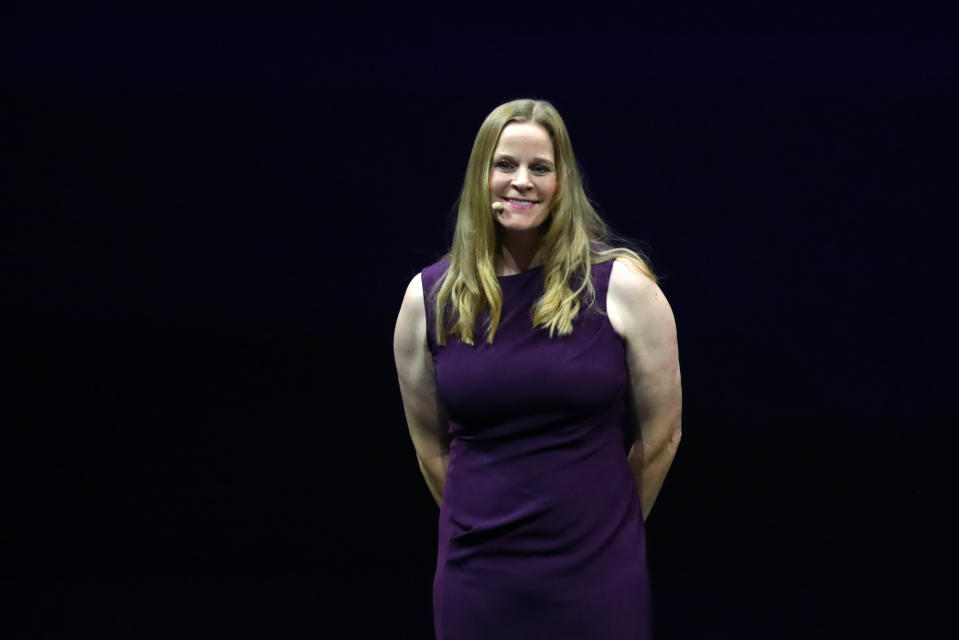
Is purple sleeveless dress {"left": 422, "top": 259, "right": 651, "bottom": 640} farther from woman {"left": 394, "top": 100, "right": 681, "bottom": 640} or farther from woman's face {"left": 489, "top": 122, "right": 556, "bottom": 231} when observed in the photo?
woman's face {"left": 489, "top": 122, "right": 556, "bottom": 231}

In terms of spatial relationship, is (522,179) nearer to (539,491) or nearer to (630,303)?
(630,303)

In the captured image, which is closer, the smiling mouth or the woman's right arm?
the smiling mouth

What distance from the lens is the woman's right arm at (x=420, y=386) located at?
1.85m

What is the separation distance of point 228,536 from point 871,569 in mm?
1462

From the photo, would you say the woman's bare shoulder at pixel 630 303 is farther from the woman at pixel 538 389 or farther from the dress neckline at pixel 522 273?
the dress neckline at pixel 522 273

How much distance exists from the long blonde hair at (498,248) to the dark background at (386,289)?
933mm

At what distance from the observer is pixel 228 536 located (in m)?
2.91

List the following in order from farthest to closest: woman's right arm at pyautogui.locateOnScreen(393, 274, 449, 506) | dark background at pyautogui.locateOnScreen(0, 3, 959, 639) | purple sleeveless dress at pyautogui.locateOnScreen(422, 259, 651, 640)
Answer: dark background at pyautogui.locateOnScreen(0, 3, 959, 639) → woman's right arm at pyautogui.locateOnScreen(393, 274, 449, 506) → purple sleeveless dress at pyautogui.locateOnScreen(422, 259, 651, 640)

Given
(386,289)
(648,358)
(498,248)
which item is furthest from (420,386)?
(386,289)

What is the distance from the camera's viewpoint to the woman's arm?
1.75 meters

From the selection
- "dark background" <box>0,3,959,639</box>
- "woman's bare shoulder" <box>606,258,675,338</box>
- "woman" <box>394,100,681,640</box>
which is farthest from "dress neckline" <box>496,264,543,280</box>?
"dark background" <box>0,3,959,639</box>

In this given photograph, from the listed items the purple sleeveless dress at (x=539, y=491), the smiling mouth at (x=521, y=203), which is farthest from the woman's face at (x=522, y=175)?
the purple sleeveless dress at (x=539, y=491)

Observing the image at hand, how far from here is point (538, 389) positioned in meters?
1.69

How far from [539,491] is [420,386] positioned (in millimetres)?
308
